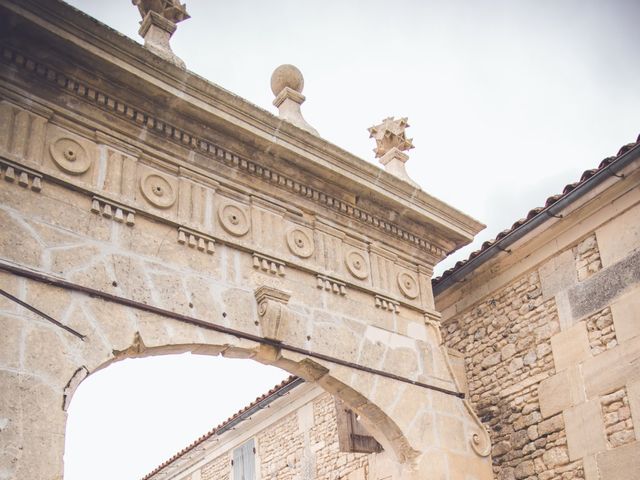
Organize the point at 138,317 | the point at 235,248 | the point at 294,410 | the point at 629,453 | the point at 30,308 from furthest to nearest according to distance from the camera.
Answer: the point at 294,410
the point at 629,453
the point at 235,248
the point at 138,317
the point at 30,308

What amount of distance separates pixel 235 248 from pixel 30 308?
1.86 metres

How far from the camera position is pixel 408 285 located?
781cm

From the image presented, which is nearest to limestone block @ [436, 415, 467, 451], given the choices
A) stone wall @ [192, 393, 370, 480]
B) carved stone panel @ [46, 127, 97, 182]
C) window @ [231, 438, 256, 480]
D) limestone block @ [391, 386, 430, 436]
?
limestone block @ [391, 386, 430, 436]

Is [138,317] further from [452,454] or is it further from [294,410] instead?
[294,410]

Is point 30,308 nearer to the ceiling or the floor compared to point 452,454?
nearer to the ceiling

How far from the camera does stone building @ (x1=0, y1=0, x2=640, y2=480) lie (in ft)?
17.4

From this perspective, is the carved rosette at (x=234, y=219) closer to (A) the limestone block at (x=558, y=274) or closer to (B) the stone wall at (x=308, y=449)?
(A) the limestone block at (x=558, y=274)

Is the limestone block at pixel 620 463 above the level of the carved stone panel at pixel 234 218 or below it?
below

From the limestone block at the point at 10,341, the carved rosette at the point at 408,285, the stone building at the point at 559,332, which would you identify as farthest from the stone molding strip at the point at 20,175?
the stone building at the point at 559,332

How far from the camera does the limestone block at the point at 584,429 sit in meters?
7.25

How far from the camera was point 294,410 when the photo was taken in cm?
1170

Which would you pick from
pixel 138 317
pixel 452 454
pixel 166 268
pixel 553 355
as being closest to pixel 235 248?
pixel 166 268

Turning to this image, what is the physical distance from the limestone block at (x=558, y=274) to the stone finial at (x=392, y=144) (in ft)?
5.73

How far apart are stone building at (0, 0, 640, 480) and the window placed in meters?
4.00
